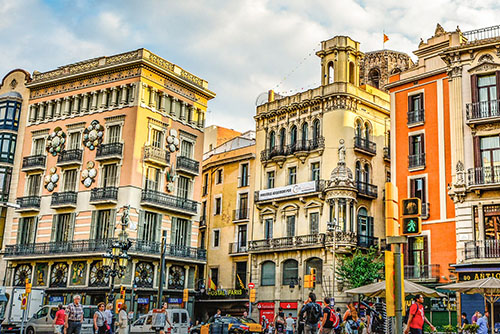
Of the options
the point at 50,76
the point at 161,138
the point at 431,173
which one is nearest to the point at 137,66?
the point at 161,138

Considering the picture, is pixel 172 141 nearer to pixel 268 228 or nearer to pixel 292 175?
pixel 292 175

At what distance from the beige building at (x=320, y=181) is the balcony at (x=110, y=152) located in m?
11.7

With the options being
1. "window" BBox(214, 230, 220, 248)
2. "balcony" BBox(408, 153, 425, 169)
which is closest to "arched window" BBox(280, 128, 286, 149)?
"window" BBox(214, 230, 220, 248)

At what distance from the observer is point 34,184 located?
159 feet

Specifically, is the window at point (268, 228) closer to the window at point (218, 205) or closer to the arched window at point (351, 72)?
the window at point (218, 205)

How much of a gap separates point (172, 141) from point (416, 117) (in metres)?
18.9

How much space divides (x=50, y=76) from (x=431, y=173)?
1242 inches

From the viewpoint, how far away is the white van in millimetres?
31531

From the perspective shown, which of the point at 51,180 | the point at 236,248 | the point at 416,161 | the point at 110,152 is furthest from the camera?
the point at 236,248

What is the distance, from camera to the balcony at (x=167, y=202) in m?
44.0

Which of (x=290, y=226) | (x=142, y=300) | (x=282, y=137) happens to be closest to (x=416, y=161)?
(x=290, y=226)

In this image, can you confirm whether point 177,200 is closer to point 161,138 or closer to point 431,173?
point 161,138

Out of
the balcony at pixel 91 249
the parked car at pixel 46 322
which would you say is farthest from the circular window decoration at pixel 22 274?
the parked car at pixel 46 322

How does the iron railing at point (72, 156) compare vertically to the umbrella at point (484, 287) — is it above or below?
above
